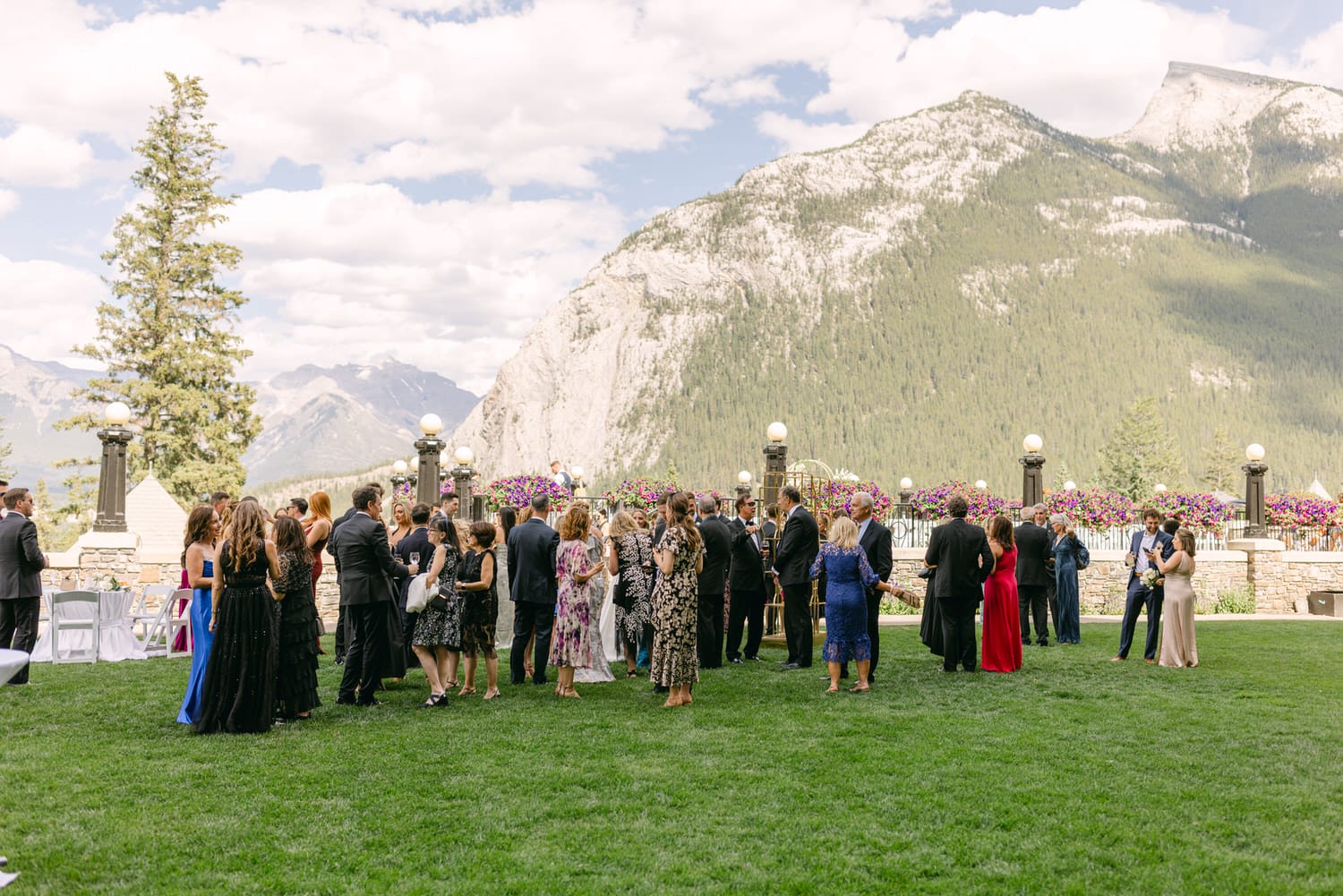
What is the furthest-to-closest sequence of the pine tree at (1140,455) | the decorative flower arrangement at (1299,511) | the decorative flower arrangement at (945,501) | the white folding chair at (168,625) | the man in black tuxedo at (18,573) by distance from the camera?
the pine tree at (1140,455)
the decorative flower arrangement at (1299,511)
the decorative flower arrangement at (945,501)
the white folding chair at (168,625)
the man in black tuxedo at (18,573)

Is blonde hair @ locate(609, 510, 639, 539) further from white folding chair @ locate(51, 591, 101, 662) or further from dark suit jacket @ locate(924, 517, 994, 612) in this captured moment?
white folding chair @ locate(51, 591, 101, 662)

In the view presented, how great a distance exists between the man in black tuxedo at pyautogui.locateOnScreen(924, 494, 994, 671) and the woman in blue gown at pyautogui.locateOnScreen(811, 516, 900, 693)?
1527 mm

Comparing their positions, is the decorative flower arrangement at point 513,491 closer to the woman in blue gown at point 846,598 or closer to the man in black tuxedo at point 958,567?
the man in black tuxedo at point 958,567

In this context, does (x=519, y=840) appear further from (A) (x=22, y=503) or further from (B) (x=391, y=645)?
(A) (x=22, y=503)

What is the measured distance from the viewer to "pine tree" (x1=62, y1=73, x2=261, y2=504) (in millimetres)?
33906

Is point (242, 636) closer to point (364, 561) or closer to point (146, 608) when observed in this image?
point (364, 561)

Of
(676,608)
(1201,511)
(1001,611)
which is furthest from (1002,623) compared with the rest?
(1201,511)

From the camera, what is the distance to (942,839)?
518 cm

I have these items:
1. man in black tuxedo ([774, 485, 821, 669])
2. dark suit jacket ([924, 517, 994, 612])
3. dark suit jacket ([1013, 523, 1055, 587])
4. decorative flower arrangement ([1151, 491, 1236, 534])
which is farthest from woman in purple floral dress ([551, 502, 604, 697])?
decorative flower arrangement ([1151, 491, 1236, 534])

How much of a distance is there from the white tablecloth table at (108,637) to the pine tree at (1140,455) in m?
67.5

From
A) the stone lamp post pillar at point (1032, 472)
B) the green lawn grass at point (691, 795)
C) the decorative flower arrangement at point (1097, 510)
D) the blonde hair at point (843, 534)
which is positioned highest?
the stone lamp post pillar at point (1032, 472)

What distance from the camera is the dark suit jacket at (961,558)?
10766mm

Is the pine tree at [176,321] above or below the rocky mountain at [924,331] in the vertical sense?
below

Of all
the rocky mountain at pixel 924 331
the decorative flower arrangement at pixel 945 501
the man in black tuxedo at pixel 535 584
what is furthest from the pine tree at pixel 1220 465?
the man in black tuxedo at pixel 535 584
